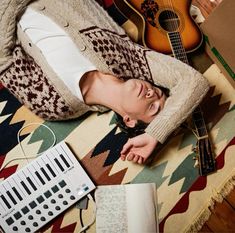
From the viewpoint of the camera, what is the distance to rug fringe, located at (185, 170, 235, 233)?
58.7 inches

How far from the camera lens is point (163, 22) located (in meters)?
1.57

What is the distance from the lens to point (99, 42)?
1.37 m

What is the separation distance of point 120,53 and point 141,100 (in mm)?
220

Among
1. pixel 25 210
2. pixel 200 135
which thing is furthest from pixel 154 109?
pixel 25 210

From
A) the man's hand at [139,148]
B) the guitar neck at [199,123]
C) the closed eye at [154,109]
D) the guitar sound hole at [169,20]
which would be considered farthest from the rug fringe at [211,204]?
the guitar sound hole at [169,20]

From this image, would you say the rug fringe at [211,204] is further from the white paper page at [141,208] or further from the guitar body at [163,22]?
the guitar body at [163,22]

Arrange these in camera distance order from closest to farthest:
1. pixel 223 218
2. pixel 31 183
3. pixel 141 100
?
pixel 141 100
pixel 31 183
pixel 223 218

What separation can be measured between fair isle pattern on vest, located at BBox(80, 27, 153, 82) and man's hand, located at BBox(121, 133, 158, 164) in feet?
0.81

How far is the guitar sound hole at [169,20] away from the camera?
156 centimetres

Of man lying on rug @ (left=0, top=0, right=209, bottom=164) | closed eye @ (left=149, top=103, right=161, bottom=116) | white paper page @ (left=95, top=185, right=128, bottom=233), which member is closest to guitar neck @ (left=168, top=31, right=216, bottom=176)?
man lying on rug @ (left=0, top=0, right=209, bottom=164)

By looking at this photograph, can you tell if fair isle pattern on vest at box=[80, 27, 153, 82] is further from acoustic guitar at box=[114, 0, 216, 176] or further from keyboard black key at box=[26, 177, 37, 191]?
keyboard black key at box=[26, 177, 37, 191]

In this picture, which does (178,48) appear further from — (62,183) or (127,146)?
(62,183)

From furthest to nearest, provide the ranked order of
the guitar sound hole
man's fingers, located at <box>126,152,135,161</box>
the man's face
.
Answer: the guitar sound hole → man's fingers, located at <box>126,152,135,161</box> → the man's face

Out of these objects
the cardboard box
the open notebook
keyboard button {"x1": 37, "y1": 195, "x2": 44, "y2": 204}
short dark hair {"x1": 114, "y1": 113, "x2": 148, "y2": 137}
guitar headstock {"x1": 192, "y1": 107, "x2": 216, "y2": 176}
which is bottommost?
keyboard button {"x1": 37, "y1": 195, "x2": 44, "y2": 204}
